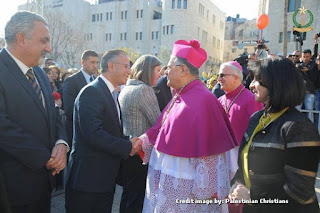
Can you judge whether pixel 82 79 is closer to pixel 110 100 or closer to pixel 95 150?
pixel 110 100

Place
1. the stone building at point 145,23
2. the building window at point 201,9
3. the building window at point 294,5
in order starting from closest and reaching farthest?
the building window at point 294,5 → the stone building at point 145,23 → the building window at point 201,9

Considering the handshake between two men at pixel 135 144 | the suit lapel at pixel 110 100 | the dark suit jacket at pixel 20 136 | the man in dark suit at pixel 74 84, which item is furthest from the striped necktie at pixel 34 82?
the man in dark suit at pixel 74 84

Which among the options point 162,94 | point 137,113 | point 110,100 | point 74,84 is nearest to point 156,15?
point 74,84

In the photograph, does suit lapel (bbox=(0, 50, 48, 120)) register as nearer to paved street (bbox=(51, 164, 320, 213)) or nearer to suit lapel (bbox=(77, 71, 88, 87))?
paved street (bbox=(51, 164, 320, 213))

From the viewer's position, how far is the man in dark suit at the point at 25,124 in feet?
7.02

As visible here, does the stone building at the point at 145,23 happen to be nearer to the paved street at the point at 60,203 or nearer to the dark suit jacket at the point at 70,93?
the dark suit jacket at the point at 70,93

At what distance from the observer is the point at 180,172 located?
2600 mm

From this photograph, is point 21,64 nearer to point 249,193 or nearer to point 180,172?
point 180,172

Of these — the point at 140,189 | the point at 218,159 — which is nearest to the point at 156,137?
the point at 218,159

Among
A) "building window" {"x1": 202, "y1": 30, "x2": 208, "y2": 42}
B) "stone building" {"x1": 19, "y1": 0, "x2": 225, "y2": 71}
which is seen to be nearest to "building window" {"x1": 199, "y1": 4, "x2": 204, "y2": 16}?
"stone building" {"x1": 19, "y1": 0, "x2": 225, "y2": 71}

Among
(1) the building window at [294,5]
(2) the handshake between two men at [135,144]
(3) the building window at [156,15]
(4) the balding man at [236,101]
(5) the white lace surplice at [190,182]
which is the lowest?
(5) the white lace surplice at [190,182]

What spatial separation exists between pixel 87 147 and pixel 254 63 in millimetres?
1731

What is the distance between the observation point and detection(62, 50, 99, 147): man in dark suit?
485 cm

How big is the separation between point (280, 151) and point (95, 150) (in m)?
1.67
